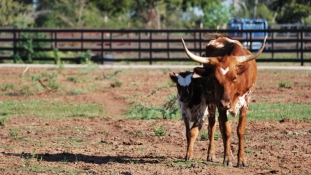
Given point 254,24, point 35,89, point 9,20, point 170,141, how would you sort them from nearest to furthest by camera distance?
point 170,141 → point 35,89 → point 254,24 → point 9,20

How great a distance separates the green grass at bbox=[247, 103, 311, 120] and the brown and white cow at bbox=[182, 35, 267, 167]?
4.67 metres

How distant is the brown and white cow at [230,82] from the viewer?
10.2 m

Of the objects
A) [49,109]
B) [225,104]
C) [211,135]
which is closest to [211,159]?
[211,135]

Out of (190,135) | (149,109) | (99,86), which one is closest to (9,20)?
(99,86)

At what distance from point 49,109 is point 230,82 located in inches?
345

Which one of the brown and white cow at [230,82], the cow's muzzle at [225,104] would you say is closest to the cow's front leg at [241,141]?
the brown and white cow at [230,82]

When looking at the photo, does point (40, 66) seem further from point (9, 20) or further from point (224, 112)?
point (9, 20)

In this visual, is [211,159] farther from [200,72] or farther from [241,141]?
[200,72]

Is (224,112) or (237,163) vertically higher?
(224,112)

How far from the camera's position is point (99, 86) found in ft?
76.9

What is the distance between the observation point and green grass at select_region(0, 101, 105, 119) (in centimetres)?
1722

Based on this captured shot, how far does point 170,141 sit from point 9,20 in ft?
153

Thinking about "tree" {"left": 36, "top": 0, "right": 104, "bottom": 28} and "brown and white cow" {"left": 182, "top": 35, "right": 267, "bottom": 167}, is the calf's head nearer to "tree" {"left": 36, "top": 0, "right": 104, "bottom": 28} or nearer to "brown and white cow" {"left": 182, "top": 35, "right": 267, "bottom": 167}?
"brown and white cow" {"left": 182, "top": 35, "right": 267, "bottom": 167}

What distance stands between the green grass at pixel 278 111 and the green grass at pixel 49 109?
3508 mm
